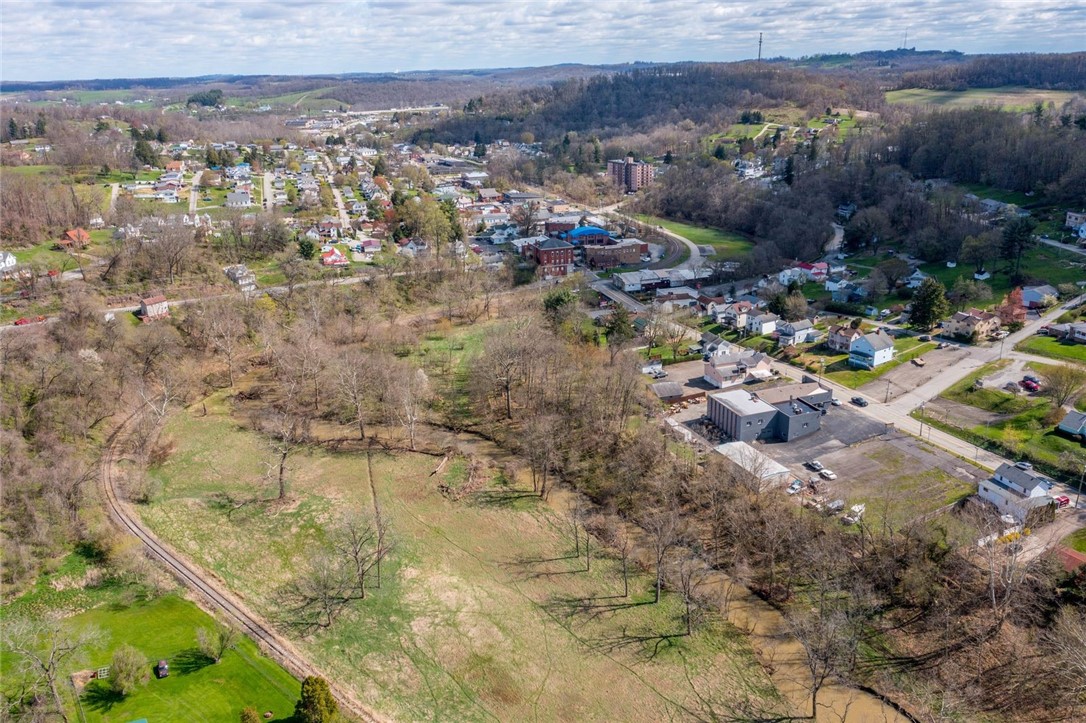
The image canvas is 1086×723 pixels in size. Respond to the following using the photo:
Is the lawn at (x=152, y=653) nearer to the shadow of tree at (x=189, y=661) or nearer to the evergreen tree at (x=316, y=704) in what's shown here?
the shadow of tree at (x=189, y=661)

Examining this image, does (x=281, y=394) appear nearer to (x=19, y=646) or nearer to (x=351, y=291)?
(x=351, y=291)

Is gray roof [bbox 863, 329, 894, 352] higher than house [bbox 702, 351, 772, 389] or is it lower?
higher

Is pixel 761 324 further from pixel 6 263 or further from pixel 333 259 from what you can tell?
pixel 6 263

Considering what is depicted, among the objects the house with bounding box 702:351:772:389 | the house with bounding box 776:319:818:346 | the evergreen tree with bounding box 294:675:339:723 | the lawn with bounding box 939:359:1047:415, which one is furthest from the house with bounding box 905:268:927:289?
the evergreen tree with bounding box 294:675:339:723

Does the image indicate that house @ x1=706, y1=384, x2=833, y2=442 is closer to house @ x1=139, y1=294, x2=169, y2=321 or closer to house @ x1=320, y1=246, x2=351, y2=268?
house @ x1=320, y1=246, x2=351, y2=268

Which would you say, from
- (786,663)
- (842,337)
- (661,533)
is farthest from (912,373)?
(786,663)

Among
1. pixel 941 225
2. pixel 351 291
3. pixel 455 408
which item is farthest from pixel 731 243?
pixel 455 408

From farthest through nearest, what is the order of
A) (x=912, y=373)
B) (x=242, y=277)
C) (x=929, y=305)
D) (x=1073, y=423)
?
1. (x=242, y=277)
2. (x=929, y=305)
3. (x=912, y=373)
4. (x=1073, y=423)
